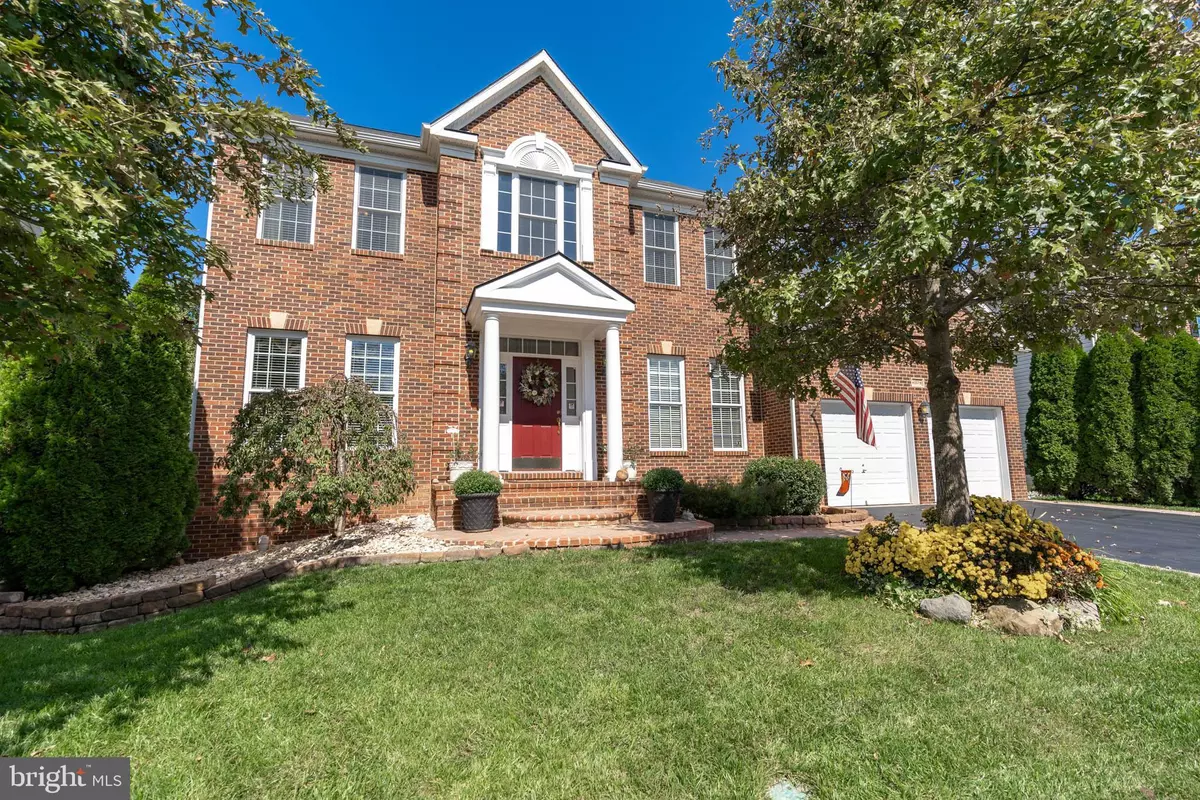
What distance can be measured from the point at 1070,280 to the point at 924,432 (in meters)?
10.4

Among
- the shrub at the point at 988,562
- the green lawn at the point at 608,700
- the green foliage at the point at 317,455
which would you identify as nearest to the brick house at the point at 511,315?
the green foliage at the point at 317,455

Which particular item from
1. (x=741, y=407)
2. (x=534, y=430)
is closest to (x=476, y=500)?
(x=534, y=430)

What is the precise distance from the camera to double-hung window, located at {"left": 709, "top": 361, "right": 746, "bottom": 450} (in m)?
12.0

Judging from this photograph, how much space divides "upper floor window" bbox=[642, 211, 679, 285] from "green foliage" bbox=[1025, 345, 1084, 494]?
10681mm

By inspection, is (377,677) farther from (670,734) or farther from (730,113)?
(730,113)

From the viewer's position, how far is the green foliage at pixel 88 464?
19.0 feet

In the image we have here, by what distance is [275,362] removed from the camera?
369 inches

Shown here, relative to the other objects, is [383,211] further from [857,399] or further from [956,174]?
[857,399]

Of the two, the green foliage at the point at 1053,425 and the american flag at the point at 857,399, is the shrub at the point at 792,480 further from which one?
the green foliage at the point at 1053,425

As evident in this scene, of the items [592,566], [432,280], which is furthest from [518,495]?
[432,280]

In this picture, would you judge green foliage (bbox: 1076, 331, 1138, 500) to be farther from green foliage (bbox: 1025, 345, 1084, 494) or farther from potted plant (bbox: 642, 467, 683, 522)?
potted plant (bbox: 642, 467, 683, 522)

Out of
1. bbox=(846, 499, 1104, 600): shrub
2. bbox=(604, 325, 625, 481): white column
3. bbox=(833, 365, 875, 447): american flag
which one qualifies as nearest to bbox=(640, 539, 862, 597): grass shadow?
bbox=(846, 499, 1104, 600): shrub

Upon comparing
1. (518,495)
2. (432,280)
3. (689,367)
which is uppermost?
(432,280)

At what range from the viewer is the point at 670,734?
9.60ft
